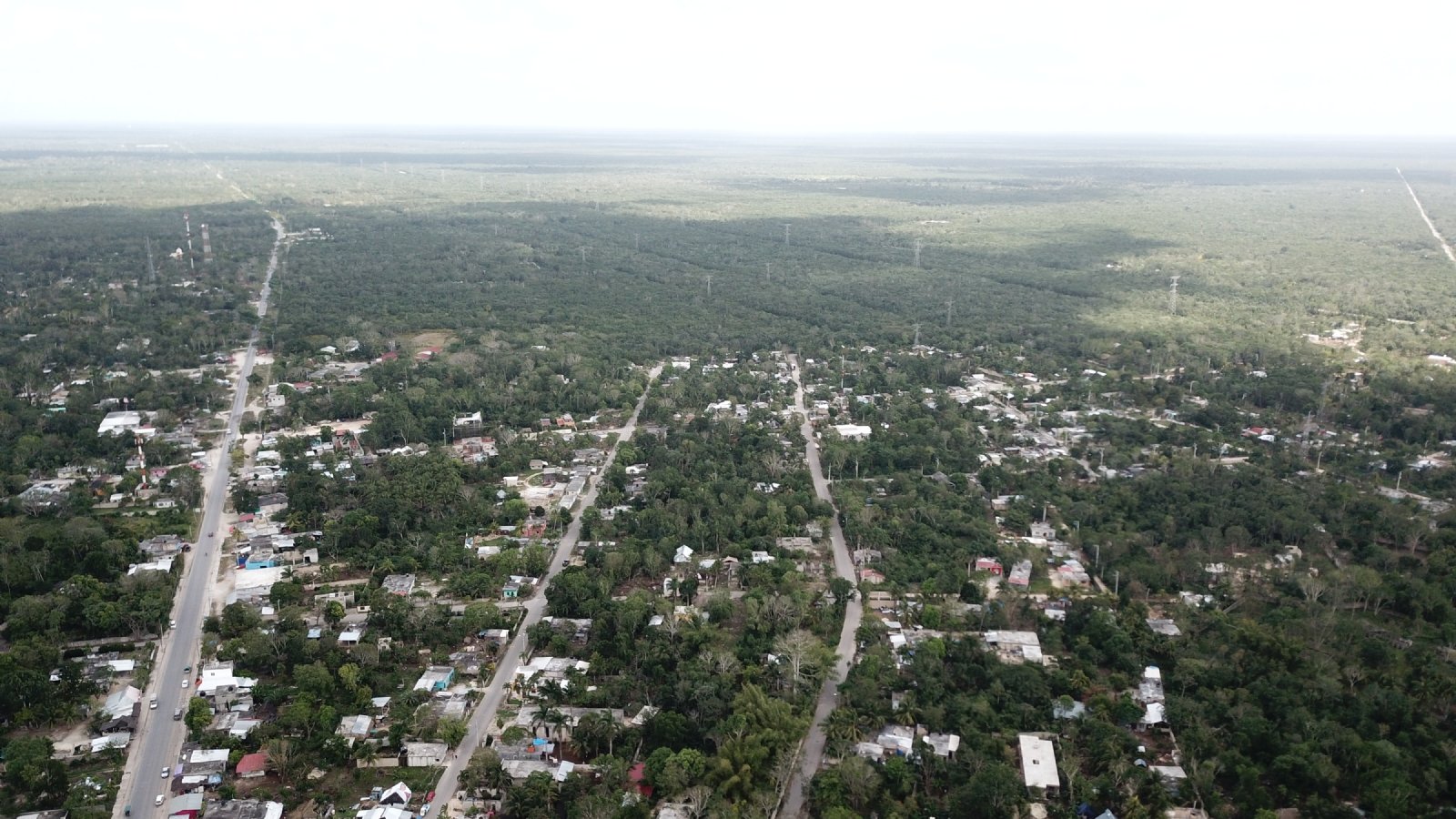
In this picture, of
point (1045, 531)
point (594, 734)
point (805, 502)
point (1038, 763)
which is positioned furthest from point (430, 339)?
point (1038, 763)

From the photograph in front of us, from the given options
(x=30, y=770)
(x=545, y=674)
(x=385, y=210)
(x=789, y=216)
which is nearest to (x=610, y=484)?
(x=545, y=674)

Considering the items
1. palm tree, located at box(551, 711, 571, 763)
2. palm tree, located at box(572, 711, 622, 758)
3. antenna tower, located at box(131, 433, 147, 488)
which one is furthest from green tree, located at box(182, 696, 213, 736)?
antenna tower, located at box(131, 433, 147, 488)

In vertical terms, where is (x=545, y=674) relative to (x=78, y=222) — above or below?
below

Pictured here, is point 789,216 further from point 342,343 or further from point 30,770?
point 30,770

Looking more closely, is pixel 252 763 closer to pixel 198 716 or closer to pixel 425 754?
pixel 198 716

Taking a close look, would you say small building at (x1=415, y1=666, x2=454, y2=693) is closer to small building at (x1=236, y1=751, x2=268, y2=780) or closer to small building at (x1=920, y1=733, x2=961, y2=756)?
small building at (x1=236, y1=751, x2=268, y2=780)

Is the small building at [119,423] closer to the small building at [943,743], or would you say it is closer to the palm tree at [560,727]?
the palm tree at [560,727]
